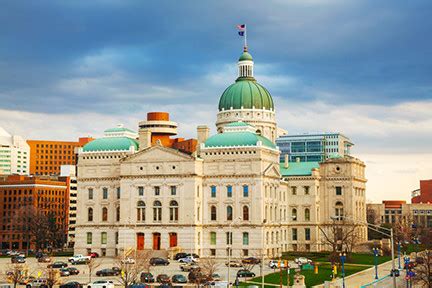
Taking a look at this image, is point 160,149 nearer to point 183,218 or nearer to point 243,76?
point 183,218

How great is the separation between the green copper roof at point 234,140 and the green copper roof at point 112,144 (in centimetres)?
1750

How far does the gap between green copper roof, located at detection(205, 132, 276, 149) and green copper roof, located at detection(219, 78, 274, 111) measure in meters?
23.2

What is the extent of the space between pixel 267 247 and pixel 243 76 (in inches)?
1873

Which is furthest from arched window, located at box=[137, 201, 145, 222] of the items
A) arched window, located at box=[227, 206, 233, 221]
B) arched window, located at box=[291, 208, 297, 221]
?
arched window, located at box=[291, 208, 297, 221]

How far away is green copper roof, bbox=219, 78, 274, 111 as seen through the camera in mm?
178625

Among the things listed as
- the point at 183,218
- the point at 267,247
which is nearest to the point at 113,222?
the point at 183,218

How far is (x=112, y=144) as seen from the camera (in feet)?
537

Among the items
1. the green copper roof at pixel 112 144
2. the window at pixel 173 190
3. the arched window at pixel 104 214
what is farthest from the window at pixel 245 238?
the arched window at pixel 104 214

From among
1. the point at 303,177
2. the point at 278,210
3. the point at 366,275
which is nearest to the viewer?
the point at 366,275

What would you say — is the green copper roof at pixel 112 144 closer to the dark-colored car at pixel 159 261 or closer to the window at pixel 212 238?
the window at pixel 212 238

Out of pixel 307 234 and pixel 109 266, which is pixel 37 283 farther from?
pixel 307 234

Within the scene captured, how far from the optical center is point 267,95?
602 ft

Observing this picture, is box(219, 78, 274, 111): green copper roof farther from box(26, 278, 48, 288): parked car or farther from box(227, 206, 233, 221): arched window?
box(26, 278, 48, 288): parked car

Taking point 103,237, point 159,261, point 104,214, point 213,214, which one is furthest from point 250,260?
point 104,214
